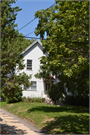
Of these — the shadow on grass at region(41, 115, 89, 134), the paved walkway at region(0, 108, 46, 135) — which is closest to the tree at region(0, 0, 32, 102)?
the paved walkway at region(0, 108, 46, 135)

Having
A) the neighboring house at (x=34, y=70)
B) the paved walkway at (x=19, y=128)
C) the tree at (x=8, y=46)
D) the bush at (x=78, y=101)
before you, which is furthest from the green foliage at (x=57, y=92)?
the neighboring house at (x=34, y=70)

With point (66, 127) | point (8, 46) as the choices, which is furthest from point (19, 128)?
point (8, 46)

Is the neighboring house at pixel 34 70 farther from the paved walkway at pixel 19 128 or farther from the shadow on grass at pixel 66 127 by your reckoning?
the shadow on grass at pixel 66 127

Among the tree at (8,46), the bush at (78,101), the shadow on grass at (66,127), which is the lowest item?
the bush at (78,101)

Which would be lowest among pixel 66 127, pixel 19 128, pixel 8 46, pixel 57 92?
pixel 19 128

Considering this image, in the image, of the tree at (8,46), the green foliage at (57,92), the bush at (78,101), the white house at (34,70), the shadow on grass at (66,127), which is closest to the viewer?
the shadow on grass at (66,127)

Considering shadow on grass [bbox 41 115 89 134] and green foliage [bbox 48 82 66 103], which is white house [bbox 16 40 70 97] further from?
shadow on grass [bbox 41 115 89 134]

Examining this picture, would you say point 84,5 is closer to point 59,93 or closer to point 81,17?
point 81,17

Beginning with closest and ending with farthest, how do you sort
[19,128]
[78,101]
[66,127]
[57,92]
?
[66,127] → [19,128] → [57,92] → [78,101]

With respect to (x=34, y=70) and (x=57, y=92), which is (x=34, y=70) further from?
(x=57, y=92)

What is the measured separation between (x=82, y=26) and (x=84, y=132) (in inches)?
262

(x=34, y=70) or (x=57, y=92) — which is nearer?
(x=57, y=92)

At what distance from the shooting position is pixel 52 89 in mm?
20156

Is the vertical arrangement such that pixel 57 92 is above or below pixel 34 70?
below
